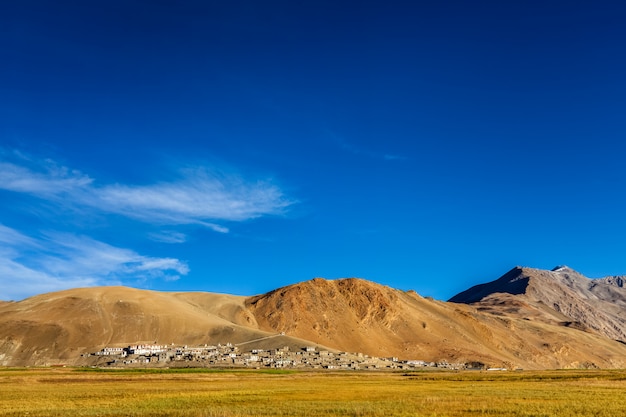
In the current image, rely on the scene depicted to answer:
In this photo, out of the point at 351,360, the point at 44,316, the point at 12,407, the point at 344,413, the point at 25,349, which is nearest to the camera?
the point at 344,413

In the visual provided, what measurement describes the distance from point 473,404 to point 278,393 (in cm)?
2342

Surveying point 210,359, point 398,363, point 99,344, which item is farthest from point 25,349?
point 398,363

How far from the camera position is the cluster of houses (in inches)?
5989

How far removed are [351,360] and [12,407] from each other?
129 m

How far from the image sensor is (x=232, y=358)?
515 ft

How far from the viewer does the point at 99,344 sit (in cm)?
18312

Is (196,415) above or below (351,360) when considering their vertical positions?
below

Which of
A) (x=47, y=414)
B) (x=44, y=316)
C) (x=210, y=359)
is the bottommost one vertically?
(x=47, y=414)

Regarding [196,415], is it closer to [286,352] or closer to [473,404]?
[473,404]

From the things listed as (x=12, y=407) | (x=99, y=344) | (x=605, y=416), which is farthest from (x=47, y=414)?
(x=99, y=344)

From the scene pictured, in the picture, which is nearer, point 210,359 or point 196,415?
point 196,415

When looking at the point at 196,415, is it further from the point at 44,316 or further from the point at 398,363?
the point at 44,316

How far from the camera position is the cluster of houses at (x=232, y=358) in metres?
152

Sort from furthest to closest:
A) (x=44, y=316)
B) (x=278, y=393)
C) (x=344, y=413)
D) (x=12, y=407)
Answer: (x=44, y=316) → (x=278, y=393) → (x=12, y=407) → (x=344, y=413)
